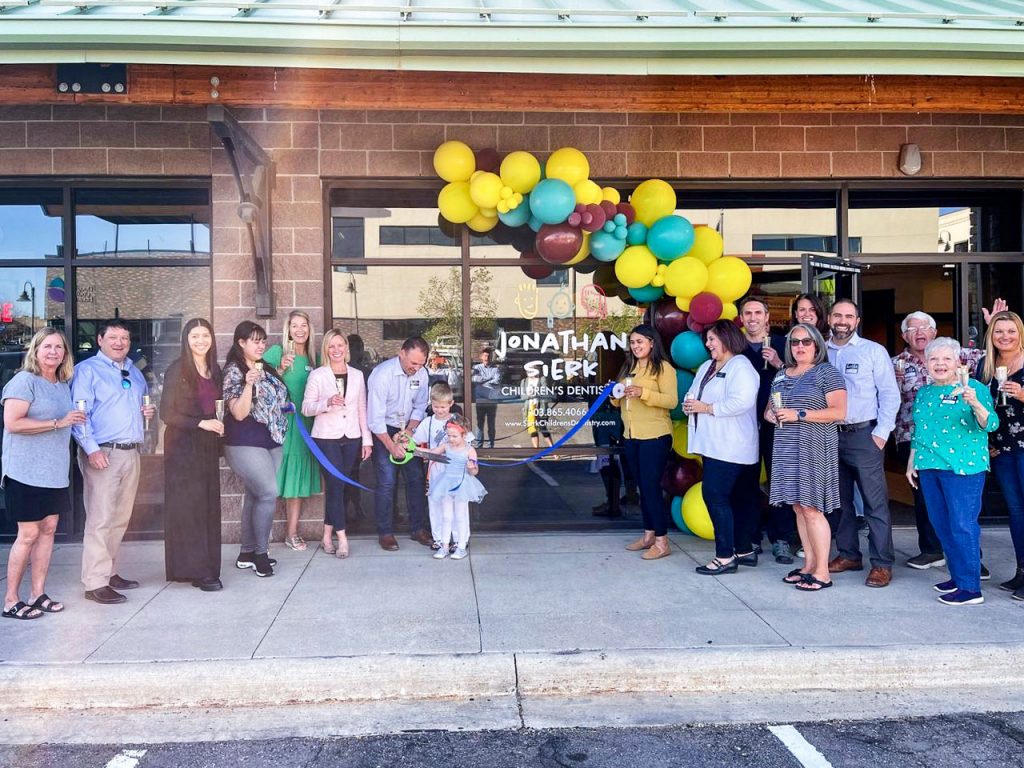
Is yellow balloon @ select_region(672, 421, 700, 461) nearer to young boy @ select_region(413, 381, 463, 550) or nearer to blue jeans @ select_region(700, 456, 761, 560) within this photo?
blue jeans @ select_region(700, 456, 761, 560)

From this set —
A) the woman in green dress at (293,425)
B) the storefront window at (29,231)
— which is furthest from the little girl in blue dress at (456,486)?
the storefront window at (29,231)

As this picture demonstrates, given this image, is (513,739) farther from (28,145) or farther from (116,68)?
(28,145)

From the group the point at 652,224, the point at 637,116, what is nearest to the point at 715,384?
the point at 652,224

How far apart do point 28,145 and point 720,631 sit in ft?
21.2

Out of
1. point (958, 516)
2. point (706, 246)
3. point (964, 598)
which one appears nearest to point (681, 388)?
point (706, 246)

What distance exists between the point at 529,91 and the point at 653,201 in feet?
4.30

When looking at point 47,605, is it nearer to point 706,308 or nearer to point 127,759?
point 127,759

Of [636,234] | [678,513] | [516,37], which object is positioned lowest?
[678,513]

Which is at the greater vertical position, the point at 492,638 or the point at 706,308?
the point at 706,308

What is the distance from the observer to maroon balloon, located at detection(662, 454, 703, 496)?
6.85 m

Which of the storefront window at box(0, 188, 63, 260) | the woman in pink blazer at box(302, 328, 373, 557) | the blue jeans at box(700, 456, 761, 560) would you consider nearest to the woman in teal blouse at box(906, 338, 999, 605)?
the blue jeans at box(700, 456, 761, 560)

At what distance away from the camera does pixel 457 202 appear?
22.3 feet

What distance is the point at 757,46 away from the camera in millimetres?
5469

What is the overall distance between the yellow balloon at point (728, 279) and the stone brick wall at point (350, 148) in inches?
41.0
